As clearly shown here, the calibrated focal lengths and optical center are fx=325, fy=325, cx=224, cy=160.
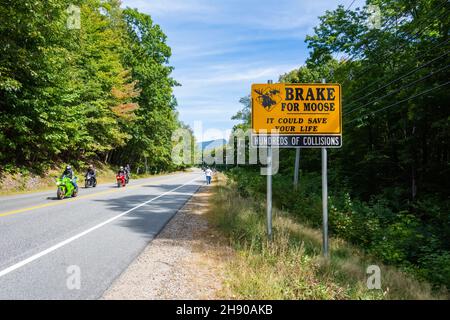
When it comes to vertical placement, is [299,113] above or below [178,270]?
above

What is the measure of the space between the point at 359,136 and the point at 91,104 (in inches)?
971

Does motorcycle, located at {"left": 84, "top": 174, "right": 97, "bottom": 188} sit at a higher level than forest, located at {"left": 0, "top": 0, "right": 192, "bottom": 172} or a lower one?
lower

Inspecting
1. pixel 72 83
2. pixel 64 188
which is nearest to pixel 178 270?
pixel 64 188

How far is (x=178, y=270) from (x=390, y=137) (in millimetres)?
18997

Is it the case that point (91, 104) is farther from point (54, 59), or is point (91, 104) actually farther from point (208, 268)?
point (208, 268)

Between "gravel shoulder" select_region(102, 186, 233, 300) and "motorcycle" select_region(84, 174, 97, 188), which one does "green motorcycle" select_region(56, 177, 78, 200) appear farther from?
"gravel shoulder" select_region(102, 186, 233, 300)

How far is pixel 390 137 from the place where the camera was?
20594mm

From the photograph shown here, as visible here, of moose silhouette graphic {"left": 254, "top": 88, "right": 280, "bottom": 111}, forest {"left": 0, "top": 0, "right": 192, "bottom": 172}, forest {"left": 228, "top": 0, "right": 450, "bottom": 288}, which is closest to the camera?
moose silhouette graphic {"left": 254, "top": 88, "right": 280, "bottom": 111}

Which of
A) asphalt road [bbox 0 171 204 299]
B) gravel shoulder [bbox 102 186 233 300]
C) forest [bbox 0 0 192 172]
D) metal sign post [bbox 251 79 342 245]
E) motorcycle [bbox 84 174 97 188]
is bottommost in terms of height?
gravel shoulder [bbox 102 186 233 300]

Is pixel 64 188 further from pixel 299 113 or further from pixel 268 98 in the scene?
pixel 299 113

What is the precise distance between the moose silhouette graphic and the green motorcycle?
12.1m

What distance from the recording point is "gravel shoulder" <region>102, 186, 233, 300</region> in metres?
4.61

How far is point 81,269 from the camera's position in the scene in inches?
215

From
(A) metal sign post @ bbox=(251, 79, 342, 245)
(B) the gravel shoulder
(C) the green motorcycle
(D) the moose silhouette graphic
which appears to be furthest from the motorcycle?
(D) the moose silhouette graphic
